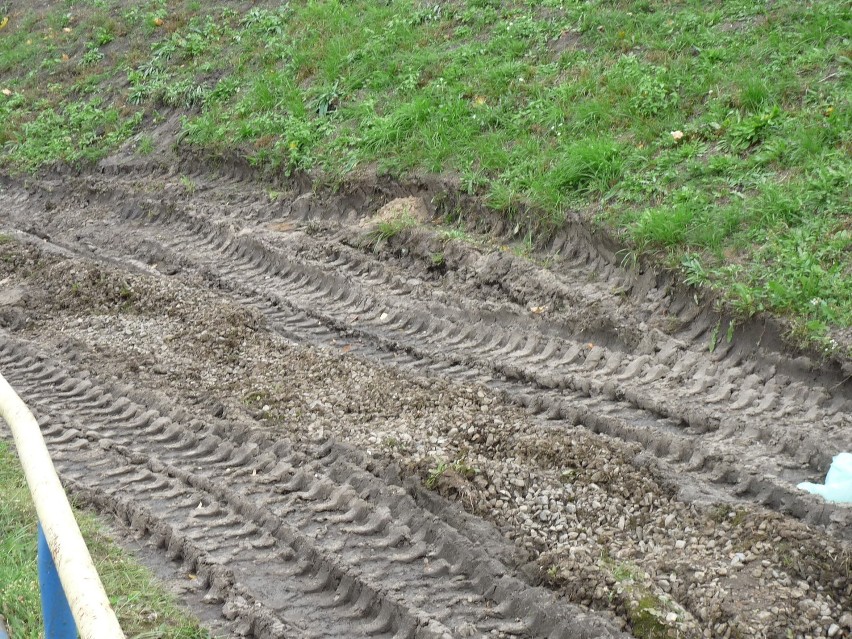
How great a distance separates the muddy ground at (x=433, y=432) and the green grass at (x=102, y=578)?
17 centimetres

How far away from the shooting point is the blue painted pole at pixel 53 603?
2289 mm

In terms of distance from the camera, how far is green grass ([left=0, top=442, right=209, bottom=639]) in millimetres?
3406

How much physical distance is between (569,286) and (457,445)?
2044mm

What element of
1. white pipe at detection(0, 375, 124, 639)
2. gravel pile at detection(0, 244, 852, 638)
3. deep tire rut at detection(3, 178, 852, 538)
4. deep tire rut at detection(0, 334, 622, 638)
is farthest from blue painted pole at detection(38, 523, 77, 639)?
deep tire rut at detection(3, 178, 852, 538)

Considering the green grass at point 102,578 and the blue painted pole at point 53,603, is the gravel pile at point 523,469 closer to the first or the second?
the green grass at point 102,578

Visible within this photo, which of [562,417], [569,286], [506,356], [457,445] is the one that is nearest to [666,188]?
[569,286]

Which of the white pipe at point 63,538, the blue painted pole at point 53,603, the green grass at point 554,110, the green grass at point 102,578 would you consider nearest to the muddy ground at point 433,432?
the green grass at point 102,578

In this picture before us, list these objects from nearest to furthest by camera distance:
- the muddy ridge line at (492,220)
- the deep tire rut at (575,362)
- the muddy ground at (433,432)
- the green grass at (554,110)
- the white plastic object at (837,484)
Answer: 1. the muddy ground at (433,432)
2. the white plastic object at (837,484)
3. the deep tire rut at (575,362)
4. the muddy ridge line at (492,220)
5. the green grass at (554,110)

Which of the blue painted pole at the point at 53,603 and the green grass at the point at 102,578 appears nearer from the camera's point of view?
the blue painted pole at the point at 53,603

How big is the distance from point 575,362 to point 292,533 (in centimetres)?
233

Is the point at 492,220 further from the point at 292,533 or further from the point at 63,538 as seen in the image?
the point at 63,538

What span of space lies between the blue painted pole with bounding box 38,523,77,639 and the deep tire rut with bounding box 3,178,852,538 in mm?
3128

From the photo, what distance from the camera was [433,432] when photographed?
5.12 metres

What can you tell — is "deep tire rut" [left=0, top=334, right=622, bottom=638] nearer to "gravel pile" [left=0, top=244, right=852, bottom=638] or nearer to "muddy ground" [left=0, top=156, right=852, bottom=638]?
"muddy ground" [left=0, top=156, right=852, bottom=638]
